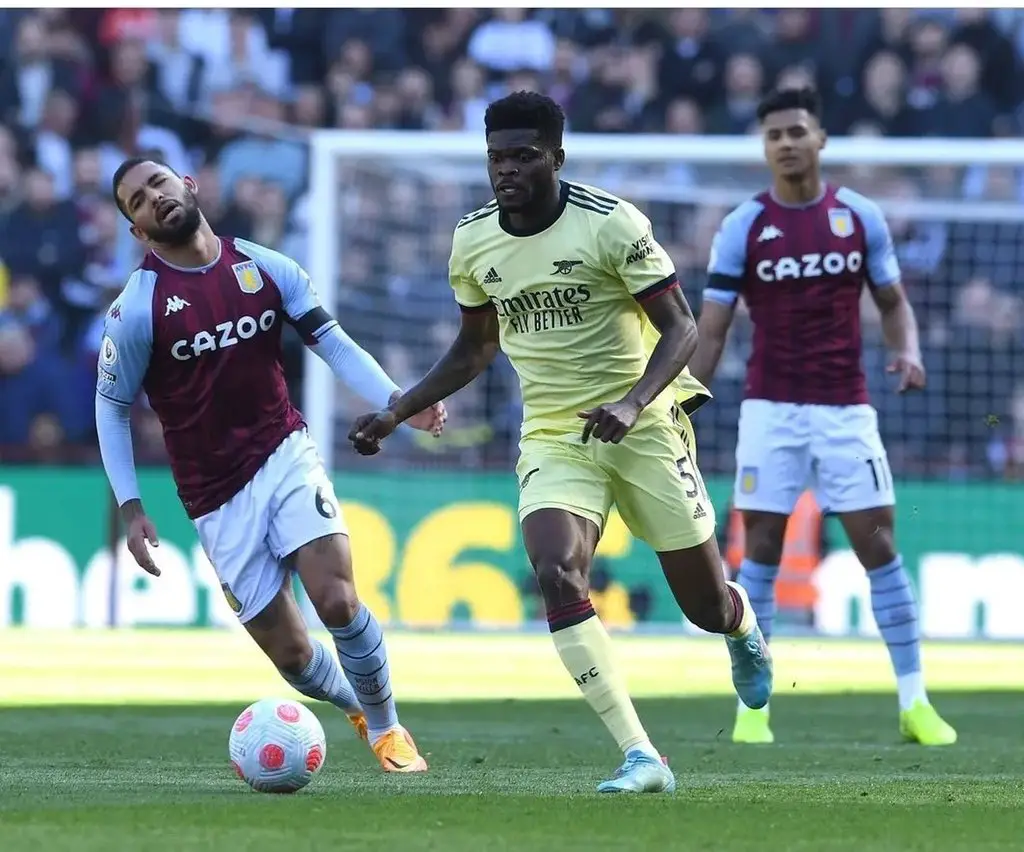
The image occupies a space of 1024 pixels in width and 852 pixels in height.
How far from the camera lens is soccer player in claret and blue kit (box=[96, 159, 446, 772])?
307 inches

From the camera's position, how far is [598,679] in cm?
669

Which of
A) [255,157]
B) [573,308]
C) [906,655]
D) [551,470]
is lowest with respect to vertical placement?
[906,655]

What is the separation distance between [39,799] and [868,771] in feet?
10.3

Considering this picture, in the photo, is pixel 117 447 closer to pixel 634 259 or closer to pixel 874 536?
pixel 634 259

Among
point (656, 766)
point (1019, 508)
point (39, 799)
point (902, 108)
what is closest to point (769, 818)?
point (656, 766)

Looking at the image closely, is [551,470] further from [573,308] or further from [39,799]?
[39,799]

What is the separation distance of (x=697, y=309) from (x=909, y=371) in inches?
300

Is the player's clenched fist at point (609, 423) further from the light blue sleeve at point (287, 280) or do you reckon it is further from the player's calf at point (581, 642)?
the light blue sleeve at point (287, 280)

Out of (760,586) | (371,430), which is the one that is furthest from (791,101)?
(371,430)

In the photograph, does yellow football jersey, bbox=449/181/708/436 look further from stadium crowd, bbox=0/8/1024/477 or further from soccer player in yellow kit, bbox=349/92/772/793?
stadium crowd, bbox=0/8/1024/477

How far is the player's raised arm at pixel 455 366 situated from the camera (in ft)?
23.9

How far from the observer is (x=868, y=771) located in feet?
25.6

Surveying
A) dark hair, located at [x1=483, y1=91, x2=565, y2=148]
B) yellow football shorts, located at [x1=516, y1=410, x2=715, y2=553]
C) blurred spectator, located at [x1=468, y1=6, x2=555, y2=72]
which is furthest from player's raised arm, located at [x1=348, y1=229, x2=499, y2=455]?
blurred spectator, located at [x1=468, y1=6, x2=555, y2=72]

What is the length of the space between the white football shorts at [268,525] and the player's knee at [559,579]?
54.5 inches
